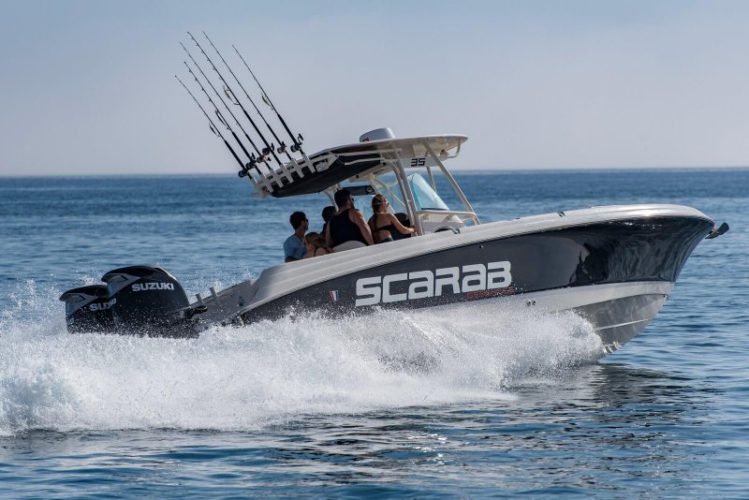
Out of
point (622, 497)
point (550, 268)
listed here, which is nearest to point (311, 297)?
point (550, 268)

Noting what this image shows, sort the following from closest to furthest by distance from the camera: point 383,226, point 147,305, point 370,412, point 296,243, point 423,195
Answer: point 370,412 → point 147,305 → point 383,226 → point 296,243 → point 423,195

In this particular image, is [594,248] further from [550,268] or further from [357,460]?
[357,460]

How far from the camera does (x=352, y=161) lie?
9.88 m

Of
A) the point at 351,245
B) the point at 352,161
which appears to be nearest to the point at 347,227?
the point at 351,245

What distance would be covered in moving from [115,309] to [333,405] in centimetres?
186

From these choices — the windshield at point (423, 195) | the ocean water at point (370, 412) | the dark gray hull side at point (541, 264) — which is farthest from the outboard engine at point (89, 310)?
the windshield at point (423, 195)

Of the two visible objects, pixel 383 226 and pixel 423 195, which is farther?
pixel 423 195

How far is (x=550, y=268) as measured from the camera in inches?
393

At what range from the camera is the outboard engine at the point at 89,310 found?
29.7 feet

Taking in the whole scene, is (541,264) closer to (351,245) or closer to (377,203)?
(377,203)

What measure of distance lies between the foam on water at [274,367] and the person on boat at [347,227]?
2.29ft

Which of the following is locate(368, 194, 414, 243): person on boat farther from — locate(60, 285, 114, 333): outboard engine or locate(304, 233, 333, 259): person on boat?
locate(60, 285, 114, 333): outboard engine

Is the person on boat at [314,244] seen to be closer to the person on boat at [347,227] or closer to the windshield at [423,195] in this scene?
the person on boat at [347,227]

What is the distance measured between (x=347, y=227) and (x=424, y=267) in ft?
2.42
